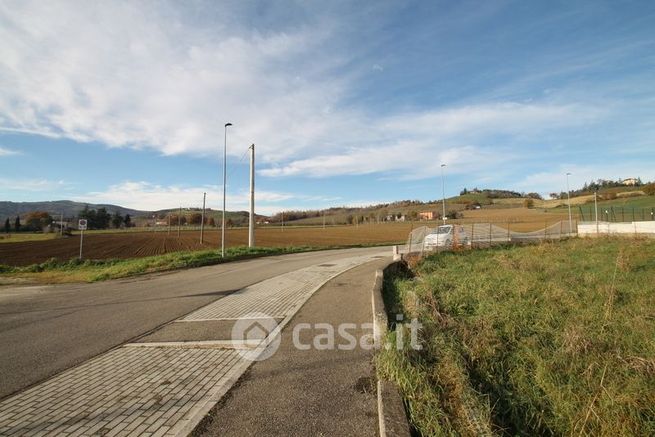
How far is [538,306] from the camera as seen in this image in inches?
281

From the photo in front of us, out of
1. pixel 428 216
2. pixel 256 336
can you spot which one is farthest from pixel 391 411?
pixel 428 216

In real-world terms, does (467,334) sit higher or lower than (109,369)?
higher

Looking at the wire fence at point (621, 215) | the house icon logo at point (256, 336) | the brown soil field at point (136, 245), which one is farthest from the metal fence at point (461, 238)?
the wire fence at point (621, 215)

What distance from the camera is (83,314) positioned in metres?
8.31

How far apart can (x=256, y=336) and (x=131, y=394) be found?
2.35 meters

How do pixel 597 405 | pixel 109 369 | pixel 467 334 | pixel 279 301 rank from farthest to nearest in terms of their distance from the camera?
pixel 279 301 → pixel 467 334 → pixel 109 369 → pixel 597 405

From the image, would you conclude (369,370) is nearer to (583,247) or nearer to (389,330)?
(389,330)

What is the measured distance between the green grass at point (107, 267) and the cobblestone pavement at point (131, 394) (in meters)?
11.7

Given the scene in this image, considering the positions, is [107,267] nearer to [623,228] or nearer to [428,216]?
[623,228]

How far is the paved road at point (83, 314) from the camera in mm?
5312

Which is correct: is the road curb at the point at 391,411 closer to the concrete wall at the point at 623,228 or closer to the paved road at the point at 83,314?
the paved road at the point at 83,314

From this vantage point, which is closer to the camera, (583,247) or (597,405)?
(597,405)

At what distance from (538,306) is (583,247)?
14.4m

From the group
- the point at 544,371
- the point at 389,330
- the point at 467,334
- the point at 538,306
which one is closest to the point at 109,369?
the point at 389,330
